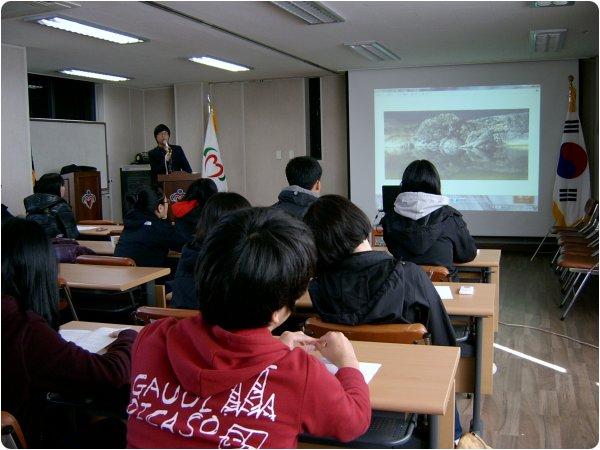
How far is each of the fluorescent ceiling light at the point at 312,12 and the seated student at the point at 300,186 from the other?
1.46 meters

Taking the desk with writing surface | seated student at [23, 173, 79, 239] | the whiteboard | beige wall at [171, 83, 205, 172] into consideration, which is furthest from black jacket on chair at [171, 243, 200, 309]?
beige wall at [171, 83, 205, 172]

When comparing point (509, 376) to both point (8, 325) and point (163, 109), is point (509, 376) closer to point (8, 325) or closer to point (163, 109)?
point (8, 325)

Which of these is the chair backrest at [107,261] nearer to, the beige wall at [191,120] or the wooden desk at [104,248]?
the wooden desk at [104,248]

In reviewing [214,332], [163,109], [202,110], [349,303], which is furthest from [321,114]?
[214,332]

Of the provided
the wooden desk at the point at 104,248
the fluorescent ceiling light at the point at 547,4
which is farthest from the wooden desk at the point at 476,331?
the fluorescent ceiling light at the point at 547,4

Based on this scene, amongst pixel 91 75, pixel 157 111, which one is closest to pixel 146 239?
pixel 91 75

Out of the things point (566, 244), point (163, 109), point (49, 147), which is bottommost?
point (566, 244)

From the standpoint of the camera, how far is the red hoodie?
3.93 ft

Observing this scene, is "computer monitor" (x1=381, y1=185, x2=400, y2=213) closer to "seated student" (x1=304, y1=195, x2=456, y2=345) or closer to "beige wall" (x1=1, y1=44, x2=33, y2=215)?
"seated student" (x1=304, y1=195, x2=456, y2=345)

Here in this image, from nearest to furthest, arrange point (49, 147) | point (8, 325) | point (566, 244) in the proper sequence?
point (8, 325) < point (566, 244) < point (49, 147)

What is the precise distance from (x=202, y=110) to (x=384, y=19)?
5371 mm

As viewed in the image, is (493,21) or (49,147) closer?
(493,21)

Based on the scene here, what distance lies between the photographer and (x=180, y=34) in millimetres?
6062

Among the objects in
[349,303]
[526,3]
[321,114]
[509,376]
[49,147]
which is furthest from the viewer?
[321,114]
